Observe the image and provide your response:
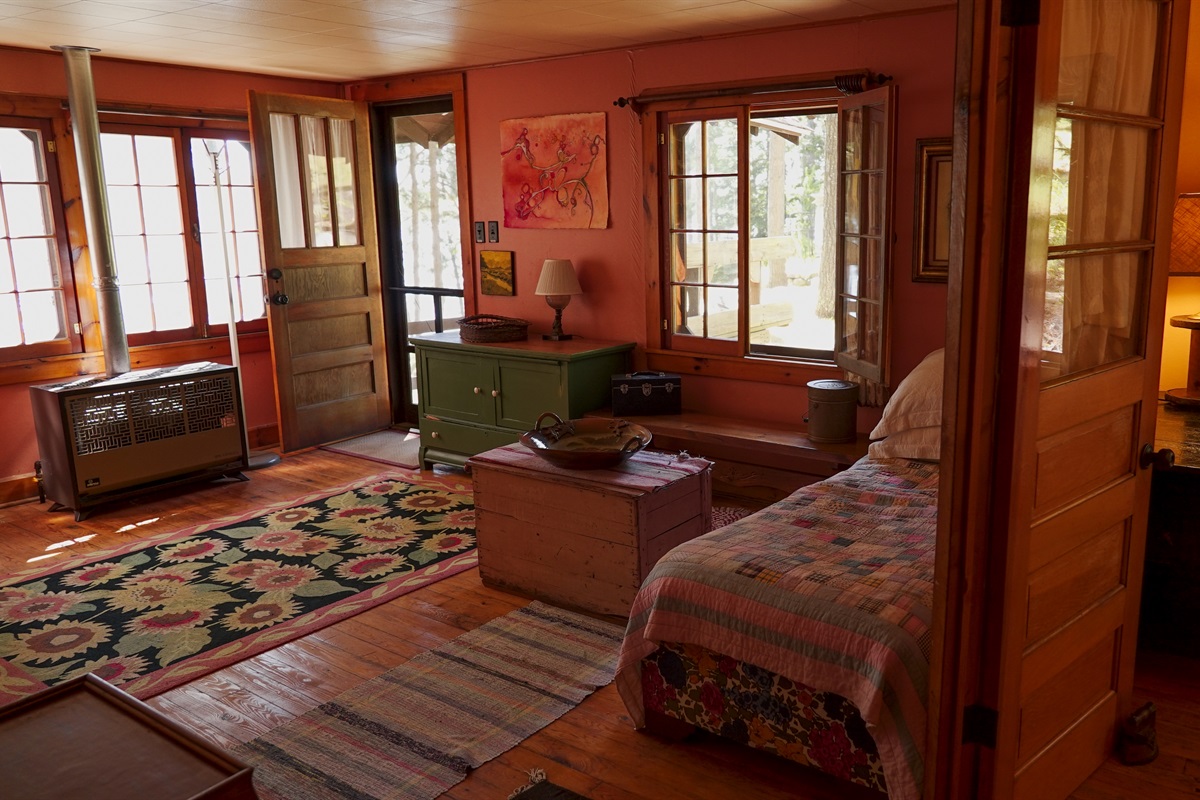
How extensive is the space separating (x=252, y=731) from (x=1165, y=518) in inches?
116

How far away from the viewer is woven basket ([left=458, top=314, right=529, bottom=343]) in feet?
17.6

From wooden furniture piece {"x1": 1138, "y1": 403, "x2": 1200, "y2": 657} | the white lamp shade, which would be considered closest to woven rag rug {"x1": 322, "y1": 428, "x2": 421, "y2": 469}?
the white lamp shade

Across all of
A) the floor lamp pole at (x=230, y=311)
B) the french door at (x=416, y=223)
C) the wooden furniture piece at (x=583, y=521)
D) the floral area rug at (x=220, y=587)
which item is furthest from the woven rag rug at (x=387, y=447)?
the wooden furniture piece at (x=583, y=521)

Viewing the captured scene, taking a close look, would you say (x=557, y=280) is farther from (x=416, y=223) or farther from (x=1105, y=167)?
(x=1105, y=167)

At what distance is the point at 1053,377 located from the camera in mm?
2051

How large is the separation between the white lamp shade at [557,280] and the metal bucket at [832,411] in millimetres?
1611

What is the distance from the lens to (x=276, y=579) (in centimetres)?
412

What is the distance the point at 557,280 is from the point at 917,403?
233 centimetres

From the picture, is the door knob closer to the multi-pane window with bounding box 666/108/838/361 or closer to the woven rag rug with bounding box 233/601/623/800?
the woven rag rug with bounding box 233/601/623/800

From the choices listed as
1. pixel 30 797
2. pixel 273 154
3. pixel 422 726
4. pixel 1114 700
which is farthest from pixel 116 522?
pixel 1114 700

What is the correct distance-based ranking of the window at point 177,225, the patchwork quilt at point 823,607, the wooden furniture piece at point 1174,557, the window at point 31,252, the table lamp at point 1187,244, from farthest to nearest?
the window at point 177,225
the window at point 31,252
the table lamp at point 1187,244
the wooden furniture piece at point 1174,557
the patchwork quilt at point 823,607

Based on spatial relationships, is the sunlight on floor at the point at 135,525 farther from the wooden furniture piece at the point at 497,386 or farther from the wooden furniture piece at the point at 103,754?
the wooden furniture piece at the point at 103,754

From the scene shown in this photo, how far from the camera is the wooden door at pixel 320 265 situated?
5910 millimetres

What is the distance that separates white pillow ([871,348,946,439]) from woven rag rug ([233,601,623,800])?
133 cm
